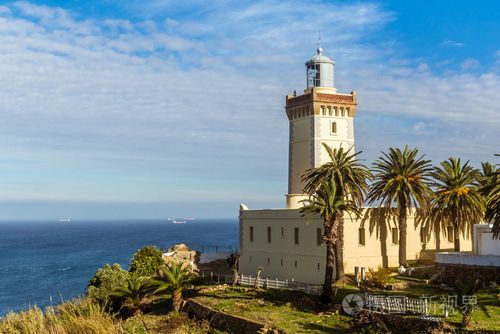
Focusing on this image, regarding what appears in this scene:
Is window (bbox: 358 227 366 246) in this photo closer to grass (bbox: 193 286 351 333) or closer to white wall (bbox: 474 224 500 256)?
grass (bbox: 193 286 351 333)

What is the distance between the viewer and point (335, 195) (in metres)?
37.7

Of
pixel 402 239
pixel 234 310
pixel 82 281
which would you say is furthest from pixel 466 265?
pixel 82 281

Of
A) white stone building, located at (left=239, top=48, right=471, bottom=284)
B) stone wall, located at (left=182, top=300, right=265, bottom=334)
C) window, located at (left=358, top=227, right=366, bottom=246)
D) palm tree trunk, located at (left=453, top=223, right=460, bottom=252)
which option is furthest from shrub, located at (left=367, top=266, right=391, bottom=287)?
stone wall, located at (left=182, top=300, right=265, bottom=334)

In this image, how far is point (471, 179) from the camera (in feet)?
143

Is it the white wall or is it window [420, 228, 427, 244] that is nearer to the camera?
the white wall

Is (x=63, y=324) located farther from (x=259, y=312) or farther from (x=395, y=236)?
(x=395, y=236)

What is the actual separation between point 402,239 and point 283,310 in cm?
1333

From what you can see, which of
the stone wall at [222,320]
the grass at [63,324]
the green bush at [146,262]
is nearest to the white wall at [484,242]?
the stone wall at [222,320]

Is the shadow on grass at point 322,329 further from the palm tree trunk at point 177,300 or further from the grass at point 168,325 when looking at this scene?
the palm tree trunk at point 177,300

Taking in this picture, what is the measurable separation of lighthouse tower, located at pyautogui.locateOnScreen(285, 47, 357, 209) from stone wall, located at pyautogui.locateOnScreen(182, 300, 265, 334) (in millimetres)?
15209

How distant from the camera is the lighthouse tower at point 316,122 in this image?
50.8 m

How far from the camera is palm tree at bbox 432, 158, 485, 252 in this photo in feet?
141

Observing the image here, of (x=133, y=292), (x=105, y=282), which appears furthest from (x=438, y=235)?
(x=105, y=282)

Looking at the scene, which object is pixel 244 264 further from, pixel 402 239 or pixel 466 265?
pixel 466 265
